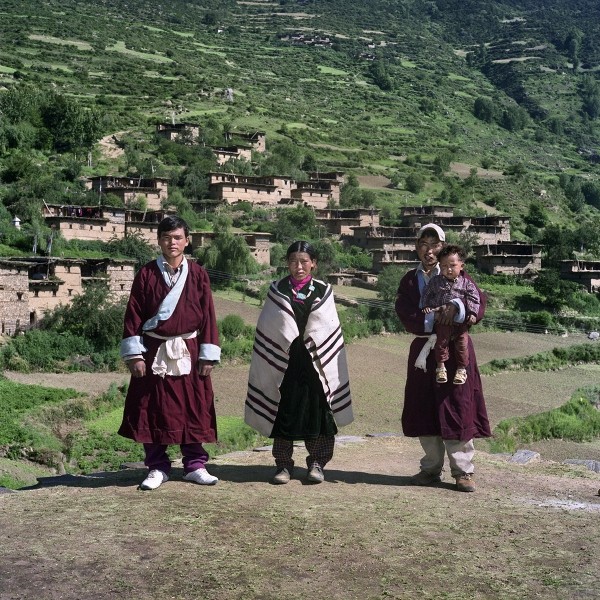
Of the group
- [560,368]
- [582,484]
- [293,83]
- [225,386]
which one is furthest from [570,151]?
[582,484]

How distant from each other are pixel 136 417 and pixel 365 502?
5.52 ft

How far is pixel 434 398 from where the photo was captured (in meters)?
7.32

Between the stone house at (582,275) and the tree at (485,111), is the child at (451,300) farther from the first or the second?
the tree at (485,111)

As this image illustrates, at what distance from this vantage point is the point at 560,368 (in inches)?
1230

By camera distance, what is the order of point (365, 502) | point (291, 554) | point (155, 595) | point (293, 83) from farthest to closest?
1. point (293, 83)
2. point (365, 502)
3. point (291, 554)
4. point (155, 595)

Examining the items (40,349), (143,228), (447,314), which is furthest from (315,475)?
(143,228)

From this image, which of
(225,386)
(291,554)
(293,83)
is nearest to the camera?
(291,554)

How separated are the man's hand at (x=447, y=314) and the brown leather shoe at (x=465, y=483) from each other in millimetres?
1149

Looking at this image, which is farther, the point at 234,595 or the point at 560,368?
the point at 560,368

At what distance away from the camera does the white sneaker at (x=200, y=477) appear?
22.7 feet

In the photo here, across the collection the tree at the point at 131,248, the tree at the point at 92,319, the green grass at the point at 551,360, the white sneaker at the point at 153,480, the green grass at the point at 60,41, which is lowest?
the green grass at the point at 551,360

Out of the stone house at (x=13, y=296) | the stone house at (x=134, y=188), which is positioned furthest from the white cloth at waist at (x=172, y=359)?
the stone house at (x=134, y=188)

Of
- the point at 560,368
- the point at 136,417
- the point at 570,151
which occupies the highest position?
the point at 570,151

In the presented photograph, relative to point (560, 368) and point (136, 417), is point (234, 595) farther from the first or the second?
point (560, 368)
